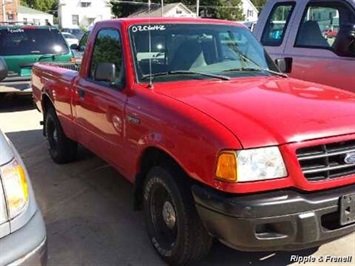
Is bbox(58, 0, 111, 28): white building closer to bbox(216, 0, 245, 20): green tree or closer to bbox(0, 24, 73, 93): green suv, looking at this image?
Answer: bbox(216, 0, 245, 20): green tree

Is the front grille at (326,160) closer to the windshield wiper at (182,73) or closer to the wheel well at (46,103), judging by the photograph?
the windshield wiper at (182,73)

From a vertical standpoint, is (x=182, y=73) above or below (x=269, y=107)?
above

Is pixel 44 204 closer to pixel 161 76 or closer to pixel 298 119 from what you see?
pixel 161 76

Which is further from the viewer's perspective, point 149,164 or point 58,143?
point 58,143

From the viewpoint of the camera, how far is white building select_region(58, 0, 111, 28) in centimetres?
7419

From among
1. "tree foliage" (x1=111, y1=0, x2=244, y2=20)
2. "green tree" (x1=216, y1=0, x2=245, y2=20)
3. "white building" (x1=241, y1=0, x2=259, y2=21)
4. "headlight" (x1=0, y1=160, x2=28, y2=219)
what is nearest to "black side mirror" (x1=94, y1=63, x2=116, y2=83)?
"headlight" (x1=0, y1=160, x2=28, y2=219)

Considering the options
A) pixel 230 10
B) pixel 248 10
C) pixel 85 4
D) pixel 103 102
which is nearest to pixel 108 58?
pixel 103 102

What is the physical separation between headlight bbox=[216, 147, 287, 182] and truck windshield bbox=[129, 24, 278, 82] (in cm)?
137

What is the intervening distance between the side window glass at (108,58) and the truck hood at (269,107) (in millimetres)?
456

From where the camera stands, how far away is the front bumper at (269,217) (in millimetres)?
2859

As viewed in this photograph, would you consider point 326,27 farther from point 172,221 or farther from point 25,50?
point 25,50

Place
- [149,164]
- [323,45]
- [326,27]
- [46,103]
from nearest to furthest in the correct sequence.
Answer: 1. [149,164]
2. [323,45]
3. [326,27]
4. [46,103]

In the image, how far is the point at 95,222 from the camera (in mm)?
4430

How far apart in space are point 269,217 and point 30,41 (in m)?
8.96
